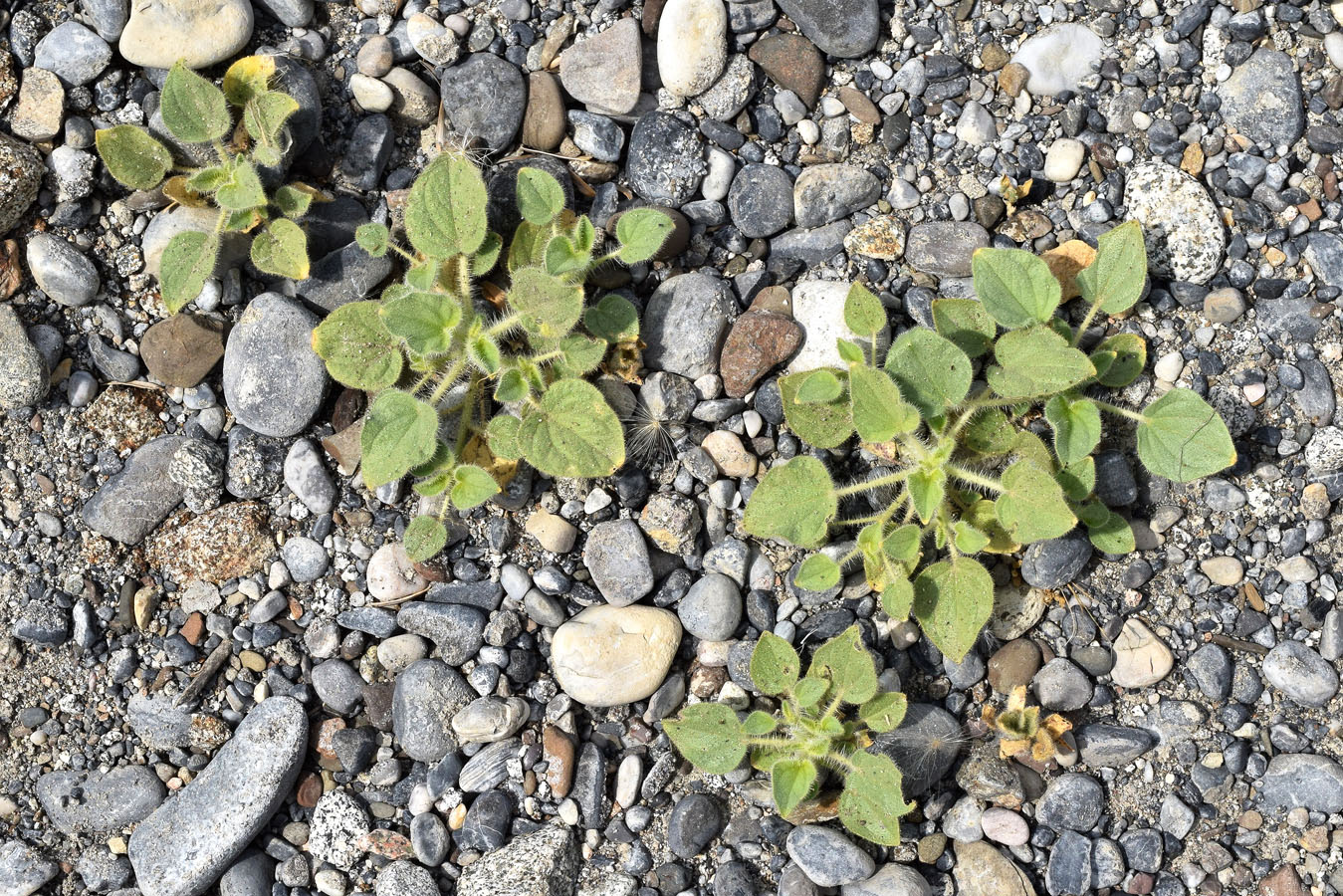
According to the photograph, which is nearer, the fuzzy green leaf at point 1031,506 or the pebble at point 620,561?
the fuzzy green leaf at point 1031,506

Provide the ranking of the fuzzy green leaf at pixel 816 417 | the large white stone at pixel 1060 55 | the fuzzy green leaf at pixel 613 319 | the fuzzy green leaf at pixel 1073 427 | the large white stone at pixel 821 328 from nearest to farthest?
the fuzzy green leaf at pixel 1073 427 < the fuzzy green leaf at pixel 816 417 < the fuzzy green leaf at pixel 613 319 < the large white stone at pixel 821 328 < the large white stone at pixel 1060 55

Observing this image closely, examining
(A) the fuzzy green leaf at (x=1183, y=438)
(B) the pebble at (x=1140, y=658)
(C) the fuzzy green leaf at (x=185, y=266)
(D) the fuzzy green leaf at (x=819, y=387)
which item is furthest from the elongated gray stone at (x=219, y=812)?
(A) the fuzzy green leaf at (x=1183, y=438)

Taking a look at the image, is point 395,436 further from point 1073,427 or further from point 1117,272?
point 1117,272

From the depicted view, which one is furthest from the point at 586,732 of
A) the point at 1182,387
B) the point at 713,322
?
the point at 1182,387

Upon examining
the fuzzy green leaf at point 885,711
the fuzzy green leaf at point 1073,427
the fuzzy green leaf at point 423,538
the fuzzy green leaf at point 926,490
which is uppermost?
the fuzzy green leaf at point 1073,427

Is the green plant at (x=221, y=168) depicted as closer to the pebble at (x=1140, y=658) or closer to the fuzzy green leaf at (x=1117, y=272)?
the fuzzy green leaf at (x=1117, y=272)

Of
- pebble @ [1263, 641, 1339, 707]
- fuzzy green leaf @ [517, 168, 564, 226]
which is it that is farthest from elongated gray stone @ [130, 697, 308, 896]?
pebble @ [1263, 641, 1339, 707]

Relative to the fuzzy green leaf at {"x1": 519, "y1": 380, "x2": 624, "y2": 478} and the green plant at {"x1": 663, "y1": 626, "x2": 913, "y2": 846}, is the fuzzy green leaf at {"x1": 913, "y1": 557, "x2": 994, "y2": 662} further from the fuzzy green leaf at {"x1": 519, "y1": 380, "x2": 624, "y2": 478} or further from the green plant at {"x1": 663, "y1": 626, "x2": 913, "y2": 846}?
the fuzzy green leaf at {"x1": 519, "y1": 380, "x2": 624, "y2": 478}
